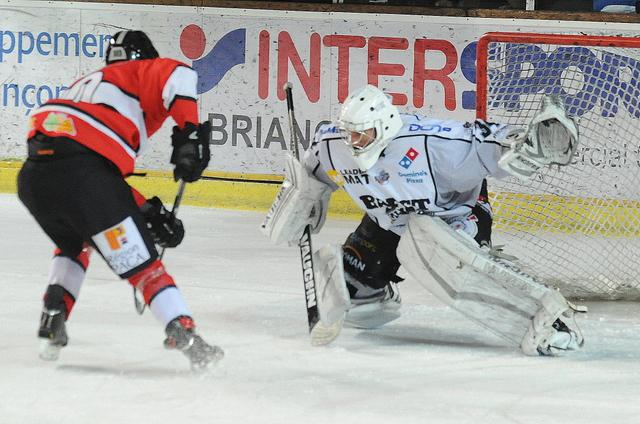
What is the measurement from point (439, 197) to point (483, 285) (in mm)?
292

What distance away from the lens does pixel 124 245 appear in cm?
303

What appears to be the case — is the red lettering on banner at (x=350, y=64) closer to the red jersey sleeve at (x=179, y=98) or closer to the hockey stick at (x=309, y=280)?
the hockey stick at (x=309, y=280)

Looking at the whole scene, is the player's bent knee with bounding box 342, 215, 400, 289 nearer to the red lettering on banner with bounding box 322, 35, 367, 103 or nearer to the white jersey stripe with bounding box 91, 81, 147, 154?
the white jersey stripe with bounding box 91, 81, 147, 154

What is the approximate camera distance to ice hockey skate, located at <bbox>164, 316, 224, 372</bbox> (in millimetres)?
3047

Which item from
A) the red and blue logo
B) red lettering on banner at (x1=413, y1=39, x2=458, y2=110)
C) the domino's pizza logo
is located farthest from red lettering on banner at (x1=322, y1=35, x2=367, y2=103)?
the domino's pizza logo

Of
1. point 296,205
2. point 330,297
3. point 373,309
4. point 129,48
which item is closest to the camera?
point 129,48

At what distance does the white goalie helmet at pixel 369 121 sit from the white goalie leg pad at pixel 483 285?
25cm

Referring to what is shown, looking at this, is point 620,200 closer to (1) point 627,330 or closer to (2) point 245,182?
(1) point 627,330

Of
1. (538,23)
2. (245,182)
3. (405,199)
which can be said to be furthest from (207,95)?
(405,199)

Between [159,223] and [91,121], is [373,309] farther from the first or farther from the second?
[91,121]

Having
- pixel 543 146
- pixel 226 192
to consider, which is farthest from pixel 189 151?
pixel 226 192

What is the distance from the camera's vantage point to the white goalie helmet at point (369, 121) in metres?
3.40

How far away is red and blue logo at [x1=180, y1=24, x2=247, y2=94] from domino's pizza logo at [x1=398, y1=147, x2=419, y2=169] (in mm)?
2778

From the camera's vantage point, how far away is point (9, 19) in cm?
638
